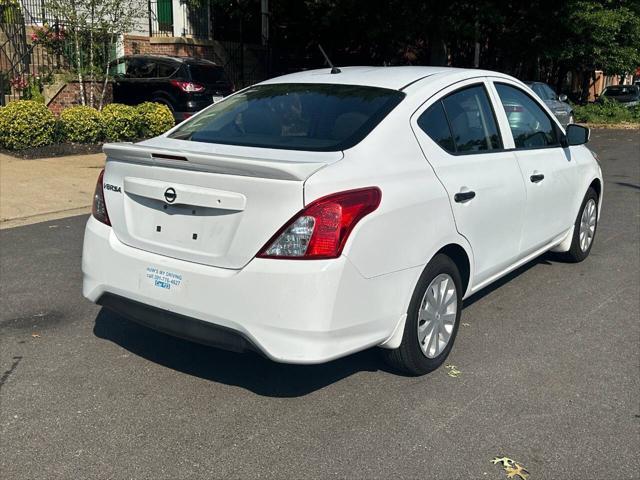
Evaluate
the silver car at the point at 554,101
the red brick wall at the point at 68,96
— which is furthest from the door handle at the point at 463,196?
the silver car at the point at 554,101

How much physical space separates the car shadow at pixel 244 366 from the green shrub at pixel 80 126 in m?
9.31

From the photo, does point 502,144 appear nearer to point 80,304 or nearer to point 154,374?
point 154,374

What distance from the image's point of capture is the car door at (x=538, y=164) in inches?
200

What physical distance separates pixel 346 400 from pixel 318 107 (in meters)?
1.71

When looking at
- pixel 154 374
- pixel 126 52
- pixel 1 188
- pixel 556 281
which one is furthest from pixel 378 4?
pixel 154 374

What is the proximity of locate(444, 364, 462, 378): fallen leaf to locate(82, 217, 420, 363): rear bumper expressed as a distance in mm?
669

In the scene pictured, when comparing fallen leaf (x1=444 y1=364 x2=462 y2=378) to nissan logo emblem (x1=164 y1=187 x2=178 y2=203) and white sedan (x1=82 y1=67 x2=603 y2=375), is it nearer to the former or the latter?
white sedan (x1=82 y1=67 x2=603 y2=375)

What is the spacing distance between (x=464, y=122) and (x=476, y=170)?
0.34 meters

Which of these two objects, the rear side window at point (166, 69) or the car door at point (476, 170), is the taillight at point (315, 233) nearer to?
the car door at point (476, 170)

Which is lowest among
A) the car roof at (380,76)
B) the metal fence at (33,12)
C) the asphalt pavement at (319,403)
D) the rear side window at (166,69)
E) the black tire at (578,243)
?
the asphalt pavement at (319,403)

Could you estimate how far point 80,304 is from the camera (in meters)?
5.34

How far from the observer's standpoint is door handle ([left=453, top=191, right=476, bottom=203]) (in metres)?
4.14

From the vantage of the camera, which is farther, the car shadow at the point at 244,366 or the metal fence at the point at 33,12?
the metal fence at the point at 33,12

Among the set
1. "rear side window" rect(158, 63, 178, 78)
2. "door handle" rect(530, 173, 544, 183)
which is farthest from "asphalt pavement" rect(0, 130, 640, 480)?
"rear side window" rect(158, 63, 178, 78)
